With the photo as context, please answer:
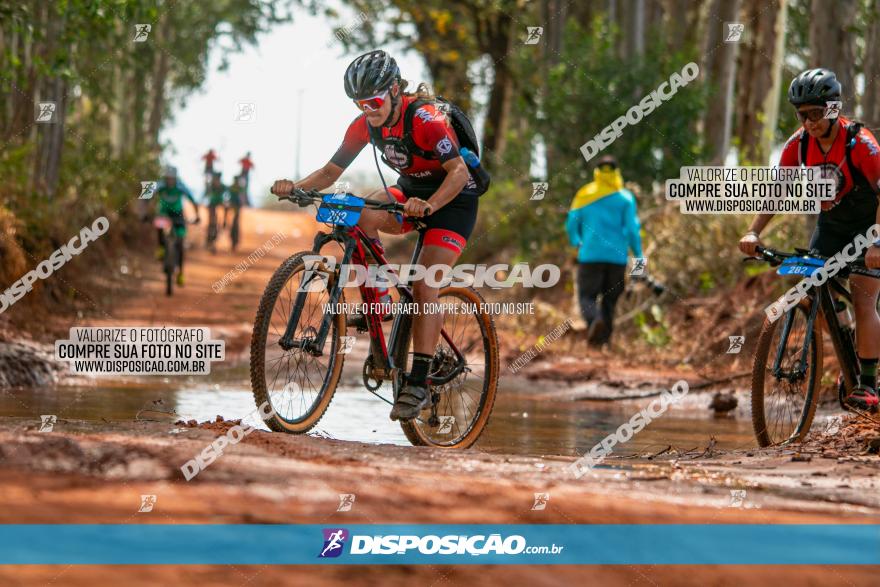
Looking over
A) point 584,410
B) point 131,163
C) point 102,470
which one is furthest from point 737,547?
point 131,163

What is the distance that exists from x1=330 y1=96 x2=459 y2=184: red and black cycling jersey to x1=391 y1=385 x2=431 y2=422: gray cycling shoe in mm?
1175

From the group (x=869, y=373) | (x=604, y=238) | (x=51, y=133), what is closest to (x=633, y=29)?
(x=604, y=238)

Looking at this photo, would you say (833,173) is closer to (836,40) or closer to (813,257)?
(813,257)

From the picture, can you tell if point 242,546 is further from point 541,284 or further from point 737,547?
point 541,284

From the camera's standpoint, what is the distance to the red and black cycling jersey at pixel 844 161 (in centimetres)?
761

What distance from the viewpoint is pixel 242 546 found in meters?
4.18

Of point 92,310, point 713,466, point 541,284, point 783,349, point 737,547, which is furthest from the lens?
point 541,284

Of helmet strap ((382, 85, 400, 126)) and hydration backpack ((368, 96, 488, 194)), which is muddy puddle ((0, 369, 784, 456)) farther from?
helmet strap ((382, 85, 400, 126))

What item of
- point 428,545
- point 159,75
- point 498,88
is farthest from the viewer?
point 159,75

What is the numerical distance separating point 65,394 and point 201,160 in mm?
20354

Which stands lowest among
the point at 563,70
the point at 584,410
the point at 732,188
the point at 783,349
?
the point at 584,410

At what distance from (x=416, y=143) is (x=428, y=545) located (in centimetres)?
313

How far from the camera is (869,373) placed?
775cm

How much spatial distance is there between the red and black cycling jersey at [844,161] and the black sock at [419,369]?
2.66m
